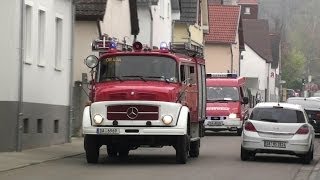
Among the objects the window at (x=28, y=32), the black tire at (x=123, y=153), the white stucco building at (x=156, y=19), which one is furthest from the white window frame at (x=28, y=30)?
the white stucco building at (x=156, y=19)

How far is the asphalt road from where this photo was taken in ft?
53.7

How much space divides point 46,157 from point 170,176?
18.6 feet

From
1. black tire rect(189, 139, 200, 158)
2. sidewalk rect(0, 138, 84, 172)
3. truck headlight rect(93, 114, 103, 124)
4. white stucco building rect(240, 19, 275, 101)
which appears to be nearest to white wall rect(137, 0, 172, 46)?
sidewalk rect(0, 138, 84, 172)

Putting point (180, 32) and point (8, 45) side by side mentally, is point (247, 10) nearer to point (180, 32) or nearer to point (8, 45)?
point (180, 32)

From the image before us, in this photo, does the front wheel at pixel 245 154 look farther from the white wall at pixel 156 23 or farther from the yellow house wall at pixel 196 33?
the yellow house wall at pixel 196 33

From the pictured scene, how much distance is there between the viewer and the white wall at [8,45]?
21453 mm

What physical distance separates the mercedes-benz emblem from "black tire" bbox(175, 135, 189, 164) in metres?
1.16

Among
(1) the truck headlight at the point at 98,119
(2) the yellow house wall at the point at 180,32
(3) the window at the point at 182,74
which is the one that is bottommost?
(1) the truck headlight at the point at 98,119

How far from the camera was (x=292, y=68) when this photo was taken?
395 feet

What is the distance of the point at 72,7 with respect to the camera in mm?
27953

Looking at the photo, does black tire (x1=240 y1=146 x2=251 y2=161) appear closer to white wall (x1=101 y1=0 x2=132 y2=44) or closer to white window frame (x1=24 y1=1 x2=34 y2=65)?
white window frame (x1=24 y1=1 x2=34 y2=65)

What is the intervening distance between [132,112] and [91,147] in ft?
4.48

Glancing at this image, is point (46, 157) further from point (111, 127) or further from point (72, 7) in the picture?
point (72, 7)

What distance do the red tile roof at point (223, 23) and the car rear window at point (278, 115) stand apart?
1914 inches
